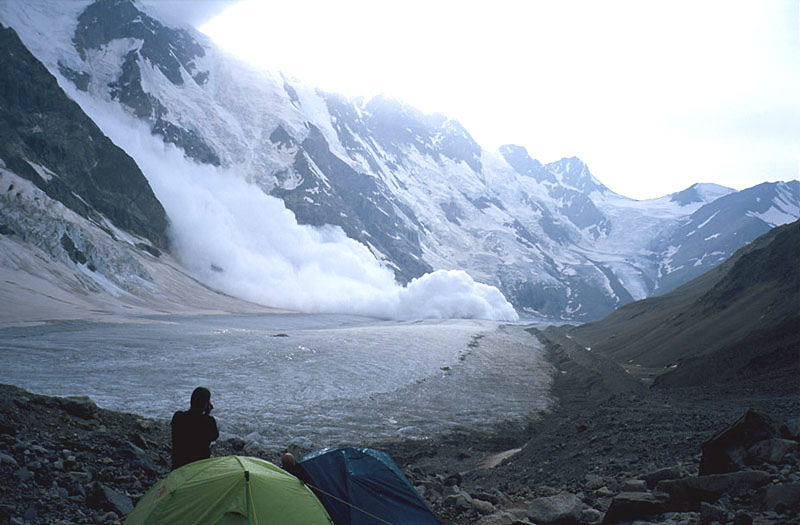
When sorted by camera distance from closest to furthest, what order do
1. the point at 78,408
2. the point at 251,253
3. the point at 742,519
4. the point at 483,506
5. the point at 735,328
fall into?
the point at 742,519
the point at 483,506
the point at 78,408
the point at 735,328
the point at 251,253

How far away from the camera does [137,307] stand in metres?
86.6

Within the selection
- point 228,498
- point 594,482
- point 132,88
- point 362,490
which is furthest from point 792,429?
point 132,88

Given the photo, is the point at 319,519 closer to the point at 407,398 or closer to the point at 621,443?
the point at 621,443

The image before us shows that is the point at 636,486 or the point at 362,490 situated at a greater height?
the point at 636,486

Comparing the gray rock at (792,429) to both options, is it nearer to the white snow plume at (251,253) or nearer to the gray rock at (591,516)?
the gray rock at (591,516)

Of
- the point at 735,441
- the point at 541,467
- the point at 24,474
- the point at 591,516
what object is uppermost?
the point at 735,441

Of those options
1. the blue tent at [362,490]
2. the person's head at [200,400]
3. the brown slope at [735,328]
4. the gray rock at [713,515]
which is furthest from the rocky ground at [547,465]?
the brown slope at [735,328]

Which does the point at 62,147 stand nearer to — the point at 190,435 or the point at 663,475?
the point at 190,435

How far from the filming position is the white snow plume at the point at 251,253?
148m

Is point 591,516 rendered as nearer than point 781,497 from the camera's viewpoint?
No

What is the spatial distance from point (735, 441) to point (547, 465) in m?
6.66

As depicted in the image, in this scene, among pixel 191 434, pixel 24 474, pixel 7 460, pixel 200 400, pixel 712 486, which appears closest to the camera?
pixel 200 400

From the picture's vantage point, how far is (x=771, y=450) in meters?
9.47

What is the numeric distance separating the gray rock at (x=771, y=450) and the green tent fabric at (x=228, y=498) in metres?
7.70
